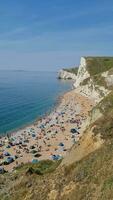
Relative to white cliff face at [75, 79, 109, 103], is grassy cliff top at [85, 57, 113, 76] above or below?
above

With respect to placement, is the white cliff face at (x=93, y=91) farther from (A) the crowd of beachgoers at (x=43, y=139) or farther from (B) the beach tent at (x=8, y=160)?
(B) the beach tent at (x=8, y=160)

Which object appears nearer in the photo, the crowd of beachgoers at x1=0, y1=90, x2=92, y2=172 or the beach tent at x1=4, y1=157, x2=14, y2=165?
the beach tent at x1=4, y1=157, x2=14, y2=165

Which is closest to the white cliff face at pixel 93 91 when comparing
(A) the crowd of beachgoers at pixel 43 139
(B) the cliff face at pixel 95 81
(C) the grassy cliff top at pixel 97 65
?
(B) the cliff face at pixel 95 81

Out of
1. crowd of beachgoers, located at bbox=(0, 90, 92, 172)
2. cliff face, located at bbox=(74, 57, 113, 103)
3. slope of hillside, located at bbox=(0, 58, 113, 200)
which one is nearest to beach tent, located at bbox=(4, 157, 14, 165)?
crowd of beachgoers, located at bbox=(0, 90, 92, 172)

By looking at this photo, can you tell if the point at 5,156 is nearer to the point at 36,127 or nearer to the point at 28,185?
the point at 36,127

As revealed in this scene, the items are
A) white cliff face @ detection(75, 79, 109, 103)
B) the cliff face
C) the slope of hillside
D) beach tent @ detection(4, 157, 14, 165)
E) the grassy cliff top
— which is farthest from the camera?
the grassy cliff top

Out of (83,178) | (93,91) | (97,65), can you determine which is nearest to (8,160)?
(83,178)

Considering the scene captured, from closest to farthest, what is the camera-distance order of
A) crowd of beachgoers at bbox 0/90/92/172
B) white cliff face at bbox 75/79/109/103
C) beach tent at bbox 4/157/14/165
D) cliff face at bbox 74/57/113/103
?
beach tent at bbox 4/157/14/165 → crowd of beachgoers at bbox 0/90/92/172 → white cliff face at bbox 75/79/109/103 → cliff face at bbox 74/57/113/103

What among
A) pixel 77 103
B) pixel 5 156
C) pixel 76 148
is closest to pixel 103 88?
pixel 77 103

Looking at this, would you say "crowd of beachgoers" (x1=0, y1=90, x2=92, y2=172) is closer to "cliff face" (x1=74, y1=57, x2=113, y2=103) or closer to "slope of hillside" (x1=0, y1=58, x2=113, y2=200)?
"cliff face" (x1=74, y1=57, x2=113, y2=103)

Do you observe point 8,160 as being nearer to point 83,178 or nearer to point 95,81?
point 83,178
